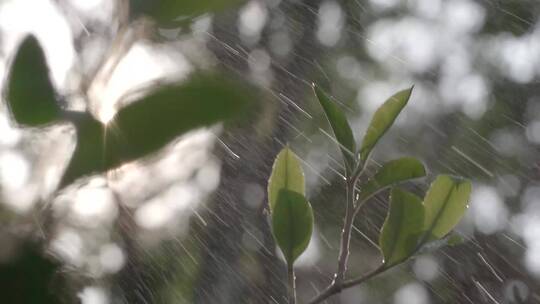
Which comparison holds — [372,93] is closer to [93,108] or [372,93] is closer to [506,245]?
[506,245]

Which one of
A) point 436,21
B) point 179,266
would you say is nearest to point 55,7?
point 179,266

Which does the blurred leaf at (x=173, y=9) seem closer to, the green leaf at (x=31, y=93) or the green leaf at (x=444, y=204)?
the green leaf at (x=31, y=93)

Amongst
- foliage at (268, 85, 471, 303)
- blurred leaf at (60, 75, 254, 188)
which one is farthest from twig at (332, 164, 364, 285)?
blurred leaf at (60, 75, 254, 188)

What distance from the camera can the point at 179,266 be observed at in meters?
0.55

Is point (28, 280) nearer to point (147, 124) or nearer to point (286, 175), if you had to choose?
point (147, 124)

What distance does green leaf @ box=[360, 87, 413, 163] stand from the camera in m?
0.31

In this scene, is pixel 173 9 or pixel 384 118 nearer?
pixel 173 9

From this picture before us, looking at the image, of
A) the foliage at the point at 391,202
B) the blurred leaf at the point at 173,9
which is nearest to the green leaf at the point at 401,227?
the foliage at the point at 391,202

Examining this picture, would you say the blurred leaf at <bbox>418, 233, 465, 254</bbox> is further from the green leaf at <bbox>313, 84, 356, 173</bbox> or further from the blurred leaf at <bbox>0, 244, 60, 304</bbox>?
the blurred leaf at <bbox>0, 244, 60, 304</bbox>

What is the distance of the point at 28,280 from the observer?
147 millimetres

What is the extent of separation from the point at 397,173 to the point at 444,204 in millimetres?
26

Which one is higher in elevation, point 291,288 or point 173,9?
point 173,9

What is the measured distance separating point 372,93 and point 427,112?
0.32 ft

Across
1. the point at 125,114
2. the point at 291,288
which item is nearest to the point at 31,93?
the point at 125,114
